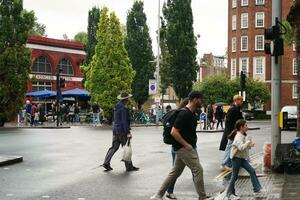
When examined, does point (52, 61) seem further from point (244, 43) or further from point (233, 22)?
point (233, 22)

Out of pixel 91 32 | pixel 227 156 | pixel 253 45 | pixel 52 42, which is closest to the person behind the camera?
pixel 227 156

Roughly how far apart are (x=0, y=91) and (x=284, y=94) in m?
44.8

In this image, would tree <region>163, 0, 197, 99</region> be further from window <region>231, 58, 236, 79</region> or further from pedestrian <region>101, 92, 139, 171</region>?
pedestrian <region>101, 92, 139, 171</region>

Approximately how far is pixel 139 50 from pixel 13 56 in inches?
964

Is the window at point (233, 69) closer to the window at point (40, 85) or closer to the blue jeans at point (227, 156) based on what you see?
Answer: the window at point (40, 85)

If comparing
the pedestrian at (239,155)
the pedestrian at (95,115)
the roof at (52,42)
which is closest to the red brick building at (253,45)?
the roof at (52,42)

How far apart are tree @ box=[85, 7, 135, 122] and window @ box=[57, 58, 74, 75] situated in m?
17.8

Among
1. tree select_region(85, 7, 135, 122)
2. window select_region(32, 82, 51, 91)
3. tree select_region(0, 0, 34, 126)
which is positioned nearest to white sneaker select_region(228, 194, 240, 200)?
tree select_region(0, 0, 34, 126)

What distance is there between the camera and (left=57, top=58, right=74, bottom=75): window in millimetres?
61844

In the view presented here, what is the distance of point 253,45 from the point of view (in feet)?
241

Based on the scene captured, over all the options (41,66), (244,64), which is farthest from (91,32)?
(244,64)

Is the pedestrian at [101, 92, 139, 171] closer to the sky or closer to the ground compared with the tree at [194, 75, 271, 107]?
closer to the ground

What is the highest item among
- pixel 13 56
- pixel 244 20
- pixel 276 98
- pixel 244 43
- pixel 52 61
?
pixel 244 20

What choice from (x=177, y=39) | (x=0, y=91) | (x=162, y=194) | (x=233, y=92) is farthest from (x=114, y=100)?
(x=162, y=194)
